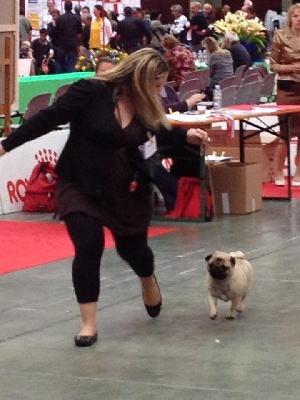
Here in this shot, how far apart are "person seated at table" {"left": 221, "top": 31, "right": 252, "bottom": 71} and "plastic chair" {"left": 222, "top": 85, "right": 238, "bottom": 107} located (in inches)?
196

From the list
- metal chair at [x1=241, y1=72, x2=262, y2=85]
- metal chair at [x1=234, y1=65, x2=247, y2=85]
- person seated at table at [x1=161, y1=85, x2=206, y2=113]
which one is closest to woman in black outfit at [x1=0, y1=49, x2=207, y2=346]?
person seated at table at [x1=161, y1=85, x2=206, y2=113]

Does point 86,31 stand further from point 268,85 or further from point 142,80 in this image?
point 142,80

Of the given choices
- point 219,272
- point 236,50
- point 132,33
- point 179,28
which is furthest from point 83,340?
point 179,28

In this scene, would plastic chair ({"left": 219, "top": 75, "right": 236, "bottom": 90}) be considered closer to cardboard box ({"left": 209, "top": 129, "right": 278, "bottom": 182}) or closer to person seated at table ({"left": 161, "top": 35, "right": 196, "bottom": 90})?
person seated at table ({"left": 161, "top": 35, "right": 196, "bottom": 90})

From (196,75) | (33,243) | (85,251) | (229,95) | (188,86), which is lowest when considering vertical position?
(33,243)

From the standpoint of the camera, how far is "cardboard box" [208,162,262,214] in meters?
11.0

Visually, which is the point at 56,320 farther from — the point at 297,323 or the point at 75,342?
the point at 297,323

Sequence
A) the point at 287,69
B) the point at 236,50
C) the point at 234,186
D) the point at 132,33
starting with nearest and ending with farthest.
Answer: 1. the point at 234,186
2. the point at 287,69
3. the point at 236,50
4. the point at 132,33

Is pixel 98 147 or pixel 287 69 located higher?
pixel 287 69

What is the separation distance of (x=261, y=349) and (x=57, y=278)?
247cm

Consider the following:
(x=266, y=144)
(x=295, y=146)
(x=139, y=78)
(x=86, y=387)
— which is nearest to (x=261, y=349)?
(x=86, y=387)

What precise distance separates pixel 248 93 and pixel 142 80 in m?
11.7

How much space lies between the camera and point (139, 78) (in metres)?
5.95

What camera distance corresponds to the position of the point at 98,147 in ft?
19.7
